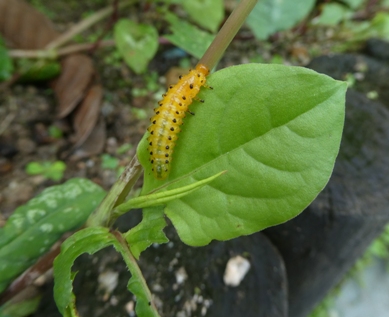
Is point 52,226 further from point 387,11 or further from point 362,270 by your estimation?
point 387,11

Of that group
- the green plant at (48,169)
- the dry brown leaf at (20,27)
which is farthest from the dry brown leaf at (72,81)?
the green plant at (48,169)

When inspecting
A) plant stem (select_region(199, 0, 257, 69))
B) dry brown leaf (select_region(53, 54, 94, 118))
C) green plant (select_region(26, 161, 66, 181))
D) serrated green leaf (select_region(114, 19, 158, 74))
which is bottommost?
green plant (select_region(26, 161, 66, 181))

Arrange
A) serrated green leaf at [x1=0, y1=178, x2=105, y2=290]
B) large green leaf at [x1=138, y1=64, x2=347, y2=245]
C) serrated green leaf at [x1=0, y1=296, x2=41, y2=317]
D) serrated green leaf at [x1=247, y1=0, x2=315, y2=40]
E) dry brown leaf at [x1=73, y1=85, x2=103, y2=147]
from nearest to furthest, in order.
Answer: large green leaf at [x1=138, y1=64, x2=347, y2=245]
serrated green leaf at [x1=0, y1=178, x2=105, y2=290]
serrated green leaf at [x1=0, y1=296, x2=41, y2=317]
dry brown leaf at [x1=73, y1=85, x2=103, y2=147]
serrated green leaf at [x1=247, y1=0, x2=315, y2=40]

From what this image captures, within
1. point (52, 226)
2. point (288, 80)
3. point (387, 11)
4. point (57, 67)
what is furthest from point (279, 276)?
point (387, 11)

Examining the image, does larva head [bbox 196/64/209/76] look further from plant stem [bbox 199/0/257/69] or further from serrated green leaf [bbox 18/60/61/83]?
serrated green leaf [bbox 18/60/61/83]

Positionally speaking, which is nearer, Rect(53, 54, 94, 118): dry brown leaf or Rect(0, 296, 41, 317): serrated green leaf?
Rect(0, 296, 41, 317): serrated green leaf

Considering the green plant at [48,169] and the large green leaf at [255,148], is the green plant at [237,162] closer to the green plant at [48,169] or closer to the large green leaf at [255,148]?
the large green leaf at [255,148]

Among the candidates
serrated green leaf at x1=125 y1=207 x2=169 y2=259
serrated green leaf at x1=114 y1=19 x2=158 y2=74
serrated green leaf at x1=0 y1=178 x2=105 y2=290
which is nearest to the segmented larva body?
serrated green leaf at x1=125 y1=207 x2=169 y2=259

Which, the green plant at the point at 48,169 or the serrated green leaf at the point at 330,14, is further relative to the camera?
the serrated green leaf at the point at 330,14
